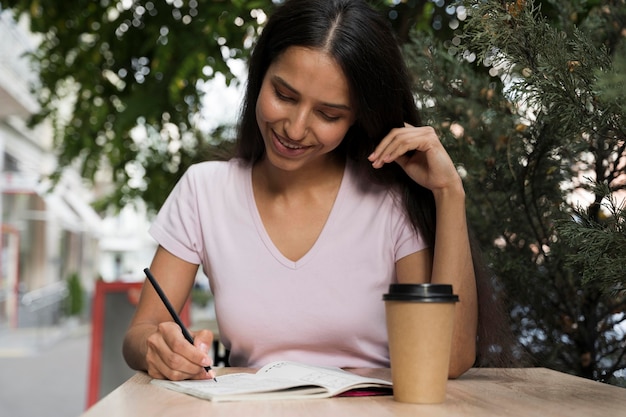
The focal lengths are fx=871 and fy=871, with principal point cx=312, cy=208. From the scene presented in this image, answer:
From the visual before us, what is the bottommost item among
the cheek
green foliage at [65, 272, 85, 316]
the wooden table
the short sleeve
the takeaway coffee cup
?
green foliage at [65, 272, 85, 316]

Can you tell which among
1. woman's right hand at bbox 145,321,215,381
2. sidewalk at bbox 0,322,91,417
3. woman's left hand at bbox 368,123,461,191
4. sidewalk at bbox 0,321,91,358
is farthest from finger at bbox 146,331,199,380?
sidewalk at bbox 0,321,91,358

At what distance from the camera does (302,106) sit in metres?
1.85

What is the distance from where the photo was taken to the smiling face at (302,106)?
1855 mm

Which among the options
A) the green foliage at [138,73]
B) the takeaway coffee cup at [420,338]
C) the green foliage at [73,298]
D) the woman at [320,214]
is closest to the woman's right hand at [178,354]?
the woman at [320,214]

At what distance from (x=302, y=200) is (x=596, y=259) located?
75cm

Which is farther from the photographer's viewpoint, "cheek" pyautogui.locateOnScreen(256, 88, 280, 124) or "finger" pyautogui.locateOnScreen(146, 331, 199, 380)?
"cheek" pyautogui.locateOnScreen(256, 88, 280, 124)

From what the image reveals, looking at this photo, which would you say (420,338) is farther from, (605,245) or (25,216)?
(25,216)

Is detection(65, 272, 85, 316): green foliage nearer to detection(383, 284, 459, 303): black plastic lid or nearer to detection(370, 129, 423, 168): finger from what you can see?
detection(370, 129, 423, 168): finger

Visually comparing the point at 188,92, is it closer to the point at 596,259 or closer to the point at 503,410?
the point at 596,259

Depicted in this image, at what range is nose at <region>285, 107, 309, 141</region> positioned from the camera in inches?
72.7

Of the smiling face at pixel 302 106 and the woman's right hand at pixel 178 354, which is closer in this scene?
the woman's right hand at pixel 178 354

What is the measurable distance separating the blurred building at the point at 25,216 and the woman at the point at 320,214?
38.9 ft

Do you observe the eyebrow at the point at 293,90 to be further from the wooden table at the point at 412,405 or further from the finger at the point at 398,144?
the wooden table at the point at 412,405

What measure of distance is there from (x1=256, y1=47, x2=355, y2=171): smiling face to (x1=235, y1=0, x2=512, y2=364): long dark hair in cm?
3
